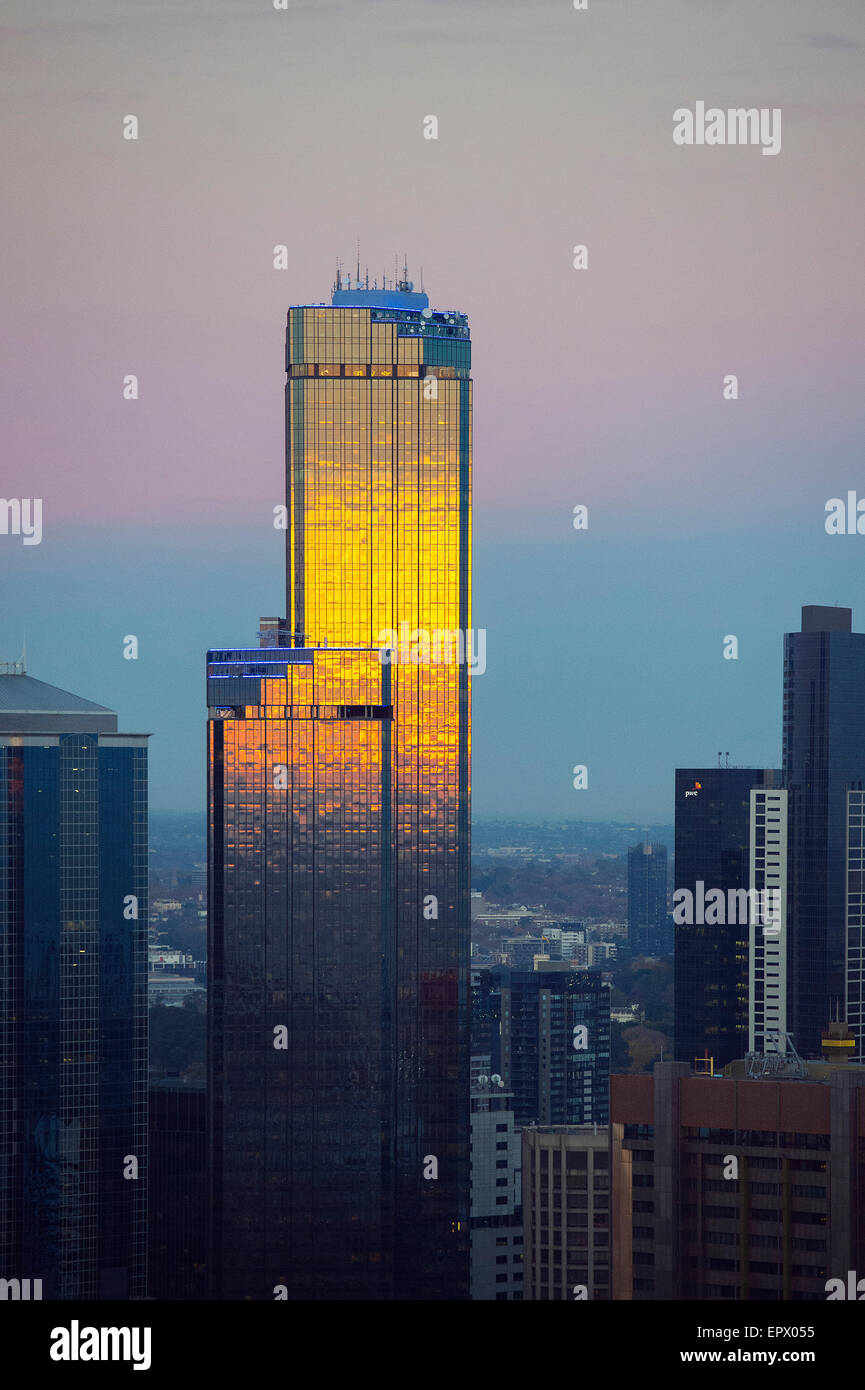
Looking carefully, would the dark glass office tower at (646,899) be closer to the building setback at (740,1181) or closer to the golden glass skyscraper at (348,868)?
the golden glass skyscraper at (348,868)

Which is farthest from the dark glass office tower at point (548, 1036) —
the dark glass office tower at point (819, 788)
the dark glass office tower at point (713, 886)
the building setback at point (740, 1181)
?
the building setback at point (740, 1181)

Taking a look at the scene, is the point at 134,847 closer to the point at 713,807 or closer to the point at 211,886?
the point at 211,886

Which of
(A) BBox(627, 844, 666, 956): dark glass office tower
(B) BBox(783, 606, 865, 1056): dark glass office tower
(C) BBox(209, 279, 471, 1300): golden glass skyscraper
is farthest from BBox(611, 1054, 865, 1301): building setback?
(B) BBox(783, 606, 865, 1056): dark glass office tower

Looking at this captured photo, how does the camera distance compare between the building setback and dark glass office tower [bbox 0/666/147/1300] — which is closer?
the building setback

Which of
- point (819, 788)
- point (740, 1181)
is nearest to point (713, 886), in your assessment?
point (819, 788)

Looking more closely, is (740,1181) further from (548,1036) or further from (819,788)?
(819,788)

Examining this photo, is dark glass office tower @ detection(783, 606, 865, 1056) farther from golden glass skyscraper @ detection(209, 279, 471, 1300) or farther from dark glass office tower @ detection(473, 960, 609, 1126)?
golden glass skyscraper @ detection(209, 279, 471, 1300)
